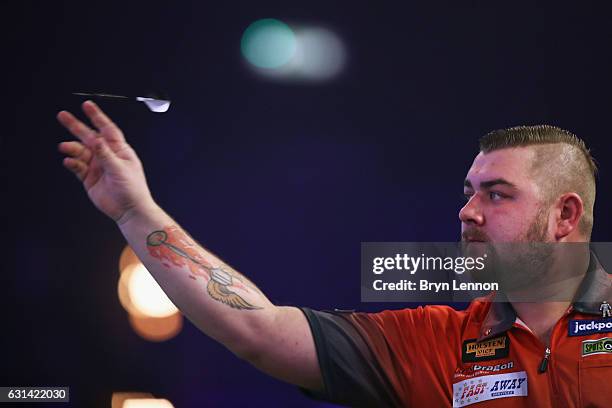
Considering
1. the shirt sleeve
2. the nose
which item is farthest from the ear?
the shirt sleeve

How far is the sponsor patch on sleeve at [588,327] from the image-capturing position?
1.63 meters

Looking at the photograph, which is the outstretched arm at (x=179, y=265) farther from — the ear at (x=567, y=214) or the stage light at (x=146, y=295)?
the ear at (x=567, y=214)

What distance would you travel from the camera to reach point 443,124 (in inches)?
87.8

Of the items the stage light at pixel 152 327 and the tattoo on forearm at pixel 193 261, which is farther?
the stage light at pixel 152 327

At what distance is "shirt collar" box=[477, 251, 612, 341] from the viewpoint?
1.65 meters

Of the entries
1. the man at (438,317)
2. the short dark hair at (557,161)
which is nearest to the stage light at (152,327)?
the man at (438,317)

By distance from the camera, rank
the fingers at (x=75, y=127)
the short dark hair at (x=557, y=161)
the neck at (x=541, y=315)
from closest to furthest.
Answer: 1. the fingers at (x=75, y=127)
2. the neck at (x=541, y=315)
3. the short dark hair at (x=557, y=161)

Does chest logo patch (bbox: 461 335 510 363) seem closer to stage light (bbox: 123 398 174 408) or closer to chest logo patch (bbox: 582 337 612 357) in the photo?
chest logo patch (bbox: 582 337 612 357)

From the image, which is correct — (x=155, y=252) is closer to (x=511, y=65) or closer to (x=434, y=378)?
(x=434, y=378)

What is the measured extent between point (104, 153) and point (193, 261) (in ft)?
0.98

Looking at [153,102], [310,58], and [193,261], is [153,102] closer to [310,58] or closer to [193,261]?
[310,58]

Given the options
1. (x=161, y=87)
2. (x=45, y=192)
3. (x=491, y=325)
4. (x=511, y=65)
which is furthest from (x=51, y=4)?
(x=491, y=325)

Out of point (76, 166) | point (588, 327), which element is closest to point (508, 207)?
point (588, 327)

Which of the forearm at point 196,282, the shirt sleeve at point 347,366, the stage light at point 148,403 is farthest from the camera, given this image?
the stage light at point 148,403
